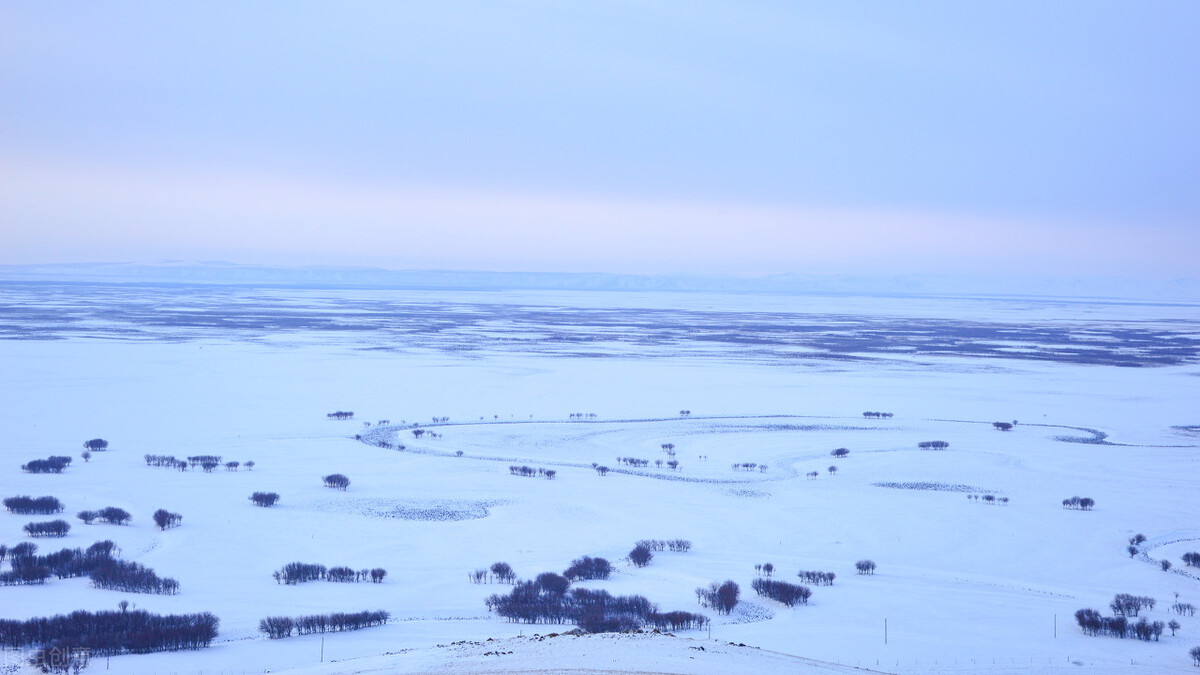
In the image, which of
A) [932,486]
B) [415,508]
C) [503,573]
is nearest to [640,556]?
[503,573]

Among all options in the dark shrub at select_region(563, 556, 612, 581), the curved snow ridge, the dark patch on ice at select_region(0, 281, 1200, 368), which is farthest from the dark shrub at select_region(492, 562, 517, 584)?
the dark patch on ice at select_region(0, 281, 1200, 368)

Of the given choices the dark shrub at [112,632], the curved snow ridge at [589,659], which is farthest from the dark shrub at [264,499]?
the curved snow ridge at [589,659]

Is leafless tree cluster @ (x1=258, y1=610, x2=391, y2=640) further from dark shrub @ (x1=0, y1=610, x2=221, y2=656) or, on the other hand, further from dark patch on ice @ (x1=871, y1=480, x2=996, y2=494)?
dark patch on ice @ (x1=871, y1=480, x2=996, y2=494)

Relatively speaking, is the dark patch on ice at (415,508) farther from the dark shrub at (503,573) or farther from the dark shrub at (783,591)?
the dark shrub at (783,591)

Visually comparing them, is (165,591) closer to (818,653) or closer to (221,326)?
(818,653)

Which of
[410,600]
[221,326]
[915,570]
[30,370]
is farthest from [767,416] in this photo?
[221,326]

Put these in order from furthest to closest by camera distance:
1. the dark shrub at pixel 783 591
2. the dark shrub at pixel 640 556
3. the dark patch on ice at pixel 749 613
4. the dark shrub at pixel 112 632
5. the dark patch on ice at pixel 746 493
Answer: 1. the dark patch on ice at pixel 746 493
2. the dark shrub at pixel 640 556
3. the dark shrub at pixel 783 591
4. the dark patch on ice at pixel 749 613
5. the dark shrub at pixel 112 632

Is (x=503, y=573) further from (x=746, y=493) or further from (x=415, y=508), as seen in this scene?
(x=746, y=493)
